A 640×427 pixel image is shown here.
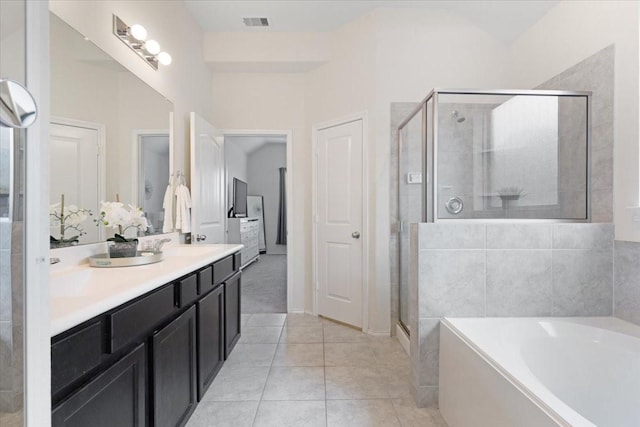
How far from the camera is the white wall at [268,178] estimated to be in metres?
7.91

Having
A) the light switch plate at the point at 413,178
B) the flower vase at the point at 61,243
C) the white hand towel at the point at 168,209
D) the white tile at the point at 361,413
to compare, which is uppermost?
the light switch plate at the point at 413,178

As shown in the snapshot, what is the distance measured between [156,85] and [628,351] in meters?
3.11

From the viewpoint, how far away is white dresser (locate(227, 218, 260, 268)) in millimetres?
5809

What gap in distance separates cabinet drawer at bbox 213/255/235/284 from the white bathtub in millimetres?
1369

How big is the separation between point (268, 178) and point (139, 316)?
6.96 metres

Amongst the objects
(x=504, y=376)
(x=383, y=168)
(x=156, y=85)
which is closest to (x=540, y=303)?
(x=504, y=376)

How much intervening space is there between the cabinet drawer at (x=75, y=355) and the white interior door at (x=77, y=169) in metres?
0.77

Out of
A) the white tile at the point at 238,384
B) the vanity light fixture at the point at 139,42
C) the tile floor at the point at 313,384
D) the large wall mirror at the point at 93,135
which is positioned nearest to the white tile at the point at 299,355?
the tile floor at the point at 313,384

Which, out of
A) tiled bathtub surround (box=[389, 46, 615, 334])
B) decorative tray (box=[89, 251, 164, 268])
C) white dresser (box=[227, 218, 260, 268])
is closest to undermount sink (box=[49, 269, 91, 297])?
decorative tray (box=[89, 251, 164, 268])

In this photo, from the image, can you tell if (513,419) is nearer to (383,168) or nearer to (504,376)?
(504,376)

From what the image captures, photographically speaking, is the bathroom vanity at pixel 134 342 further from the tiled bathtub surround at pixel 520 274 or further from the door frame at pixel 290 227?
the door frame at pixel 290 227

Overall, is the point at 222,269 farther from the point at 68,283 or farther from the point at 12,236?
the point at 12,236

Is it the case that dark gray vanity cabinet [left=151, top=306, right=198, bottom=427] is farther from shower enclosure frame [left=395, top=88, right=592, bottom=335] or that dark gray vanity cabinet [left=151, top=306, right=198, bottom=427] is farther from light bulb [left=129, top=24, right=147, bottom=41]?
light bulb [left=129, top=24, right=147, bottom=41]

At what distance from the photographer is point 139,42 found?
2.04m
